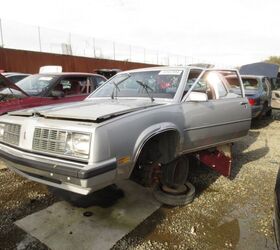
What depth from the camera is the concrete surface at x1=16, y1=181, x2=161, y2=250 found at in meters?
2.75

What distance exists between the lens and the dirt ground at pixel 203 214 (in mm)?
2771

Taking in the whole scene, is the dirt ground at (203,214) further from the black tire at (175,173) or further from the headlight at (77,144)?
the headlight at (77,144)

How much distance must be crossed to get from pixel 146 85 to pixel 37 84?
142 inches

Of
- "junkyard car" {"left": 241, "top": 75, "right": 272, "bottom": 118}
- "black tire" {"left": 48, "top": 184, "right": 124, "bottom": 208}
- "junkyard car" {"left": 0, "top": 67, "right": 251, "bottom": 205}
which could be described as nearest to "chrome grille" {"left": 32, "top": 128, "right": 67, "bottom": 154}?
"junkyard car" {"left": 0, "top": 67, "right": 251, "bottom": 205}

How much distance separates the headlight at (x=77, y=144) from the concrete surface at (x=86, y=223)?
96 centimetres

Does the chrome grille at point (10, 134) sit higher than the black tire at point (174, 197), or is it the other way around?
the chrome grille at point (10, 134)

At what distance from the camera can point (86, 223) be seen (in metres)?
3.08

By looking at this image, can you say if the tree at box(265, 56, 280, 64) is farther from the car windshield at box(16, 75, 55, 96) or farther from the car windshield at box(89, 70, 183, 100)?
the car windshield at box(89, 70, 183, 100)

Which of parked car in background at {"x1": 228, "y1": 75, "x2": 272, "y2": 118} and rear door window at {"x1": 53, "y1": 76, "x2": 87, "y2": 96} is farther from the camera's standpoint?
parked car in background at {"x1": 228, "y1": 75, "x2": 272, "y2": 118}

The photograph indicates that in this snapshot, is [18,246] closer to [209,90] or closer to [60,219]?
[60,219]

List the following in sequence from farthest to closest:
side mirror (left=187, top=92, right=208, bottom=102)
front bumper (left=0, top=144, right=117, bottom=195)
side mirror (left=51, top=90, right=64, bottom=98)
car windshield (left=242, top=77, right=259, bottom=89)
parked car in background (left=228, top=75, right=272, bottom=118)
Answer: car windshield (left=242, top=77, right=259, bottom=89) → parked car in background (left=228, top=75, right=272, bottom=118) → side mirror (left=51, top=90, right=64, bottom=98) → side mirror (left=187, top=92, right=208, bottom=102) → front bumper (left=0, top=144, right=117, bottom=195)

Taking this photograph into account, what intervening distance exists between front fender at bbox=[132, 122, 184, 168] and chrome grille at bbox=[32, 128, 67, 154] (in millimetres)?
708

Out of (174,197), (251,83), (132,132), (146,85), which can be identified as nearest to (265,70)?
(251,83)

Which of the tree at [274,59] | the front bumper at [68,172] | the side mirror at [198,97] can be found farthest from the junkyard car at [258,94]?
the tree at [274,59]
